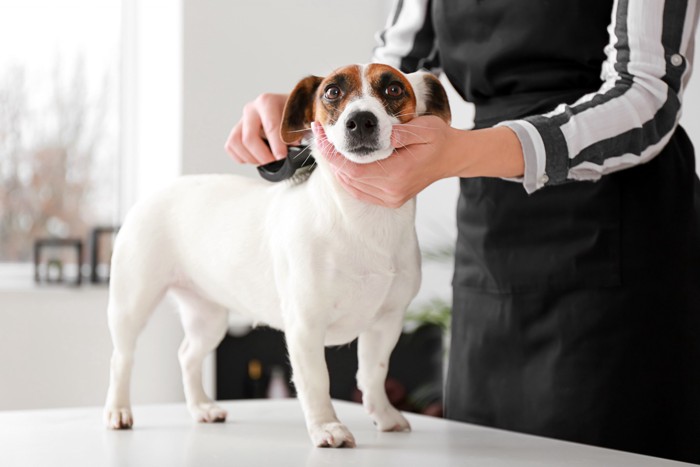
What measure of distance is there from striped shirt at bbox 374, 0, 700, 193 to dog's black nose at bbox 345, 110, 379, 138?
194 millimetres

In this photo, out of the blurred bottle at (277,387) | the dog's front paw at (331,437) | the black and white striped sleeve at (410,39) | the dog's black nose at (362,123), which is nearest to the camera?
the dog's black nose at (362,123)

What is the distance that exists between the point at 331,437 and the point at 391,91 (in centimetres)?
41

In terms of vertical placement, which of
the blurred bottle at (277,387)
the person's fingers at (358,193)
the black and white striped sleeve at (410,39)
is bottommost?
the blurred bottle at (277,387)

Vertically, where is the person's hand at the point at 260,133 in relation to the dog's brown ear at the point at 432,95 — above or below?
below

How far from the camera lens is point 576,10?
1.19m

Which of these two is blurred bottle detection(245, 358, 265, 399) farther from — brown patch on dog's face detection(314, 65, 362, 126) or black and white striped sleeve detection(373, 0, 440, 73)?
brown patch on dog's face detection(314, 65, 362, 126)

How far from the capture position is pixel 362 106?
34.4 inches

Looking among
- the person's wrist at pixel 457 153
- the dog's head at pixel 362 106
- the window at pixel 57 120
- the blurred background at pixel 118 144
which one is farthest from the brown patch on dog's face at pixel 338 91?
the window at pixel 57 120

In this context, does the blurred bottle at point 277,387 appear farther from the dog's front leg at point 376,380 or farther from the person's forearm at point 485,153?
the person's forearm at point 485,153

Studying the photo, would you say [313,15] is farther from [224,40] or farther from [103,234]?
[103,234]

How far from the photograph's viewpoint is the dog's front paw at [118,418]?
1121mm

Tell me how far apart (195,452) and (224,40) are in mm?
2429

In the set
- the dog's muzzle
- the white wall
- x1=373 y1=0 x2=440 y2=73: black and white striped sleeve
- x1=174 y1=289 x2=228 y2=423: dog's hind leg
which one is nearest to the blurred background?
the white wall

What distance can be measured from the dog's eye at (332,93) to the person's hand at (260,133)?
16 cm
